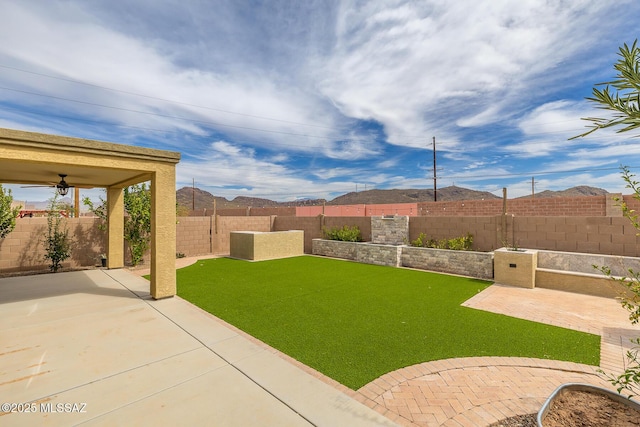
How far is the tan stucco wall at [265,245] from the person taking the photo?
12438 mm

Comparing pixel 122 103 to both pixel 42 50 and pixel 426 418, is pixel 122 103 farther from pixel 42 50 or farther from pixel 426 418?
pixel 426 418

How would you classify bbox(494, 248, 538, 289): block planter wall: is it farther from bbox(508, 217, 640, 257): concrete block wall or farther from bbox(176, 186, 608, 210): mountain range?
bbox(176, 186, 608, 210): mountain range

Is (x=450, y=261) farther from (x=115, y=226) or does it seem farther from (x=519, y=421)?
(x=115, y=226)

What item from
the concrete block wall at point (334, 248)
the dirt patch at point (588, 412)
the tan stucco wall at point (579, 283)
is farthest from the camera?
the concrete block wall at point (334, 248)

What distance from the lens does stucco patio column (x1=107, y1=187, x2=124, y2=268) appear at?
9641 millimetres

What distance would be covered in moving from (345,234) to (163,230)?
28.1 ft

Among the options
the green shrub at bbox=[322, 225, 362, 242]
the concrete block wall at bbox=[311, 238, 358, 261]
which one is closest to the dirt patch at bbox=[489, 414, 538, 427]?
the concrete block wall at bbox=[311, 238, 358, 261]

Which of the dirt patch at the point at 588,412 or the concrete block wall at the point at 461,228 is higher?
the concrete block wall at the point at 461,228

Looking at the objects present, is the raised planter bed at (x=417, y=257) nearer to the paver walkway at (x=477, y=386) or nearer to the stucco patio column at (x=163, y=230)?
the paver walkway at (x=477, y=386)

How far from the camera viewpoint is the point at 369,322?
530cm

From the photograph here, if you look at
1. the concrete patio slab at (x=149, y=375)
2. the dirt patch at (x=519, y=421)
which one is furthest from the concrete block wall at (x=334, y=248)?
the dirt patch at (x=519, y=421)

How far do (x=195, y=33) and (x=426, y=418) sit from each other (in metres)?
13.7

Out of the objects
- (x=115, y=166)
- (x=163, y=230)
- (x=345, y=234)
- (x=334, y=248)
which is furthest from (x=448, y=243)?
(x=115, y=166)

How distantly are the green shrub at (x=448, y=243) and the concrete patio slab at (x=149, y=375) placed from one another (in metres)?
8.53
